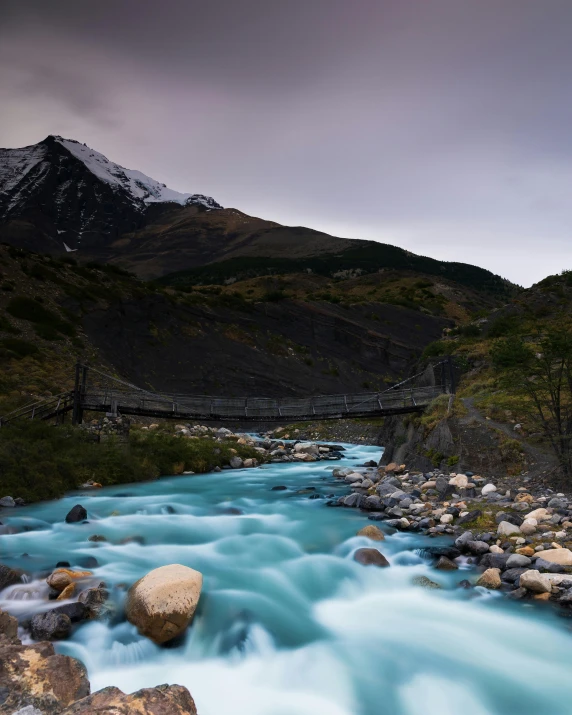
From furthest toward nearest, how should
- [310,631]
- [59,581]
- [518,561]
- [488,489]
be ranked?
[488,489]
[518,561]
[59,581]
[310,631]

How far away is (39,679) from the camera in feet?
17.5

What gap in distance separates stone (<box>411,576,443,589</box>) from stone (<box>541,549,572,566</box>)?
217cm

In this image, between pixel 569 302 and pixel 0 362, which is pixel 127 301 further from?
pixel 569 302

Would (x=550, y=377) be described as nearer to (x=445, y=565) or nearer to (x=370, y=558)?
(x=445, y=565)

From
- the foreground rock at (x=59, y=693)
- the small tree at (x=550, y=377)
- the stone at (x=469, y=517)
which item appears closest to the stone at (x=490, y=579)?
the stone at (x=469, y=517)

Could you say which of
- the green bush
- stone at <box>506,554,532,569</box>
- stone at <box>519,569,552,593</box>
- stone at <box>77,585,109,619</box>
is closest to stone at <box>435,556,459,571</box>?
stone at <box>506,554,532,569</box>

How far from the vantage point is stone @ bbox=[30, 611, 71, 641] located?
7.42 m

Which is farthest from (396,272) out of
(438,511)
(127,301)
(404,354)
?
(438,511)

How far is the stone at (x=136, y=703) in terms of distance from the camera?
14.9ft

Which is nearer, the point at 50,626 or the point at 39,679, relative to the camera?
the point at 39,679

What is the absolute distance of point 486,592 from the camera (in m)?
9.16

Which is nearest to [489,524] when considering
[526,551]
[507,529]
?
[507,529]

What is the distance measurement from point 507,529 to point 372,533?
329 centimetres

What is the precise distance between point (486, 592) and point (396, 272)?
440 feet
